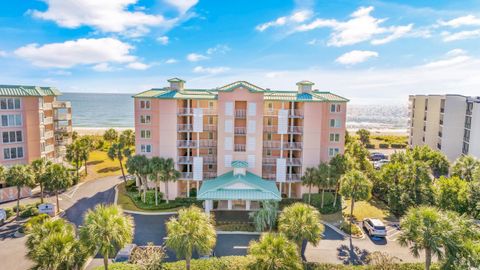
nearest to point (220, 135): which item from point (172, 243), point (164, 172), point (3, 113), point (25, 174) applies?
point (164, 172)

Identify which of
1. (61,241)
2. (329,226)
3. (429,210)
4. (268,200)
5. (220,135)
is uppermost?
(220,135)

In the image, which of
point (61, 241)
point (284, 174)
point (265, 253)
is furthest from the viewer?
point (284, 174)

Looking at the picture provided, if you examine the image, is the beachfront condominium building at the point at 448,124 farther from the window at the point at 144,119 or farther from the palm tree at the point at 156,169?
the window at the point at 144,119

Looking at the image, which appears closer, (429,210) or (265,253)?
(265,253)

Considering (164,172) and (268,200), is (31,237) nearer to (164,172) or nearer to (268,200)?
(164,172)

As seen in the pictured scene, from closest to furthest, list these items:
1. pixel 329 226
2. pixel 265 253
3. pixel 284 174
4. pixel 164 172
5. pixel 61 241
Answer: pixel 61 241
pixel 265 253
pixel 329 226
pixel 164 172
pixel 284 174

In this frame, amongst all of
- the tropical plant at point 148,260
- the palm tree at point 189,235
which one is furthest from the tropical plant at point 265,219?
the tropical plant at point 148,260

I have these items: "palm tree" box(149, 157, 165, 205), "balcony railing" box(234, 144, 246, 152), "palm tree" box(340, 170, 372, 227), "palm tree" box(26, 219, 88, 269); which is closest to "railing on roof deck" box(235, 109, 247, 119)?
"balcony railing" box(234, 144, 246, 152)

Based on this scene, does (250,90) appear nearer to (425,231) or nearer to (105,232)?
(425,231)
